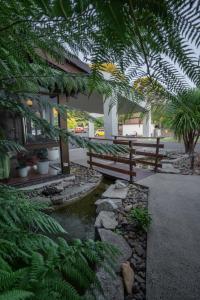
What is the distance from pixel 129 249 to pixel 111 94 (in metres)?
1.84

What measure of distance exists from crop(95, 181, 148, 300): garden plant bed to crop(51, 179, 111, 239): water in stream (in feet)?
0.79

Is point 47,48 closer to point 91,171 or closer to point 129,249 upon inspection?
point 129,249

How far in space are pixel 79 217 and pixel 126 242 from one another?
1179 millimetres

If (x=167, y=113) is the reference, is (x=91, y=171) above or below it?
below

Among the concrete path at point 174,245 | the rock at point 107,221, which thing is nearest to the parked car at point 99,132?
the concrete path at point 174,245

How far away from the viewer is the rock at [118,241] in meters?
1.89

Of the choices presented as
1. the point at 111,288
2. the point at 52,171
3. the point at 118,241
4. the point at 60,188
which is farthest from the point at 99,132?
the point at 111,288

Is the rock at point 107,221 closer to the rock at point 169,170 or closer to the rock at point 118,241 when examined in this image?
the rock at point 118,241

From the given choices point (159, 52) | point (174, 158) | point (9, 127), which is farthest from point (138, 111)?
point (174, 158)

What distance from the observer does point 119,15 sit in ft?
0.89

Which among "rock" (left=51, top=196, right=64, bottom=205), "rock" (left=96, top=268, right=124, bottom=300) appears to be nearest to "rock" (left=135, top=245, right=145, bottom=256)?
"rock" (left=96, top=268, right=124, bottom=300)

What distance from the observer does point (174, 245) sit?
77.9 inches

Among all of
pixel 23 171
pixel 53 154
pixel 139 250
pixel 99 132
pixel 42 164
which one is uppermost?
pixel 99 132

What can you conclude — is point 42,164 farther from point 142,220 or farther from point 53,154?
point 142,220
